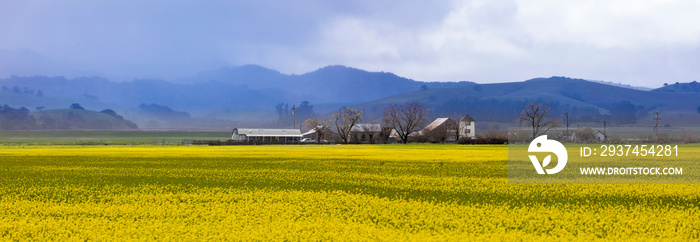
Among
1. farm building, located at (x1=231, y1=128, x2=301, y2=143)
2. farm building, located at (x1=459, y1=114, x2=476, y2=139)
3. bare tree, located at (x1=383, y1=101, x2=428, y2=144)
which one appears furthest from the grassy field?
farm building, located at (x1=231, y1=128, x2=301, y2=143)

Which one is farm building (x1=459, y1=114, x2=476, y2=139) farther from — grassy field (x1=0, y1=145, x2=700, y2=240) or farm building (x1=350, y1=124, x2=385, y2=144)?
grassy field (x1=0, y1=145, x2=700, y2=240)

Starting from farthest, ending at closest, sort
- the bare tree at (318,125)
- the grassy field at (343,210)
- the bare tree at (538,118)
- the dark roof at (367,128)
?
the dark roof at (367,128) < the bare tree at (318,125) < the bare tree at (538,118) < the grassy field at (343,210)

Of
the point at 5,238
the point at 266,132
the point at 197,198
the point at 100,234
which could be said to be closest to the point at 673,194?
the point at 197,198

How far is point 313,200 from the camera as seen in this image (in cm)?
1858

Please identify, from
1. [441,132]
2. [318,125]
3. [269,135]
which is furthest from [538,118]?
[269,135]

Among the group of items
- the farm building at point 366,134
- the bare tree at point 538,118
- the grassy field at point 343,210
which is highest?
the bare tree at point 538,118

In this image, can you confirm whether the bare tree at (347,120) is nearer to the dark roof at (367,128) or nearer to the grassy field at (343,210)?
the dark roof at (367,128)

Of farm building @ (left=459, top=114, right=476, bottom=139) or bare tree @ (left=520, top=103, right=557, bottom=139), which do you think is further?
farm building @ (left=459, top=114, right=476, bottom=139)

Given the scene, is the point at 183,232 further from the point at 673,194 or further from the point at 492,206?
the point at 673,194

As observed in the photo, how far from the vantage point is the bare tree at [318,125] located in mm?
132575

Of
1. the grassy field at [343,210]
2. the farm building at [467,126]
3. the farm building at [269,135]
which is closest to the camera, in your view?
the grassy field at [343,210]

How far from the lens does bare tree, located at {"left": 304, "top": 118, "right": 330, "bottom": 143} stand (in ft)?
435

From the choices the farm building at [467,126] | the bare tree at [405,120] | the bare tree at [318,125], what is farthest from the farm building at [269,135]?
the farm building at [467,126]

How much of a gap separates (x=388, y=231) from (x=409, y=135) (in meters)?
119
